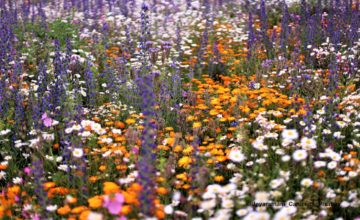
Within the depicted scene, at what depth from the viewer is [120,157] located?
3918mm

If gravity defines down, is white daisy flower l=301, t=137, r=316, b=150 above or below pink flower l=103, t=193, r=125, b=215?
below

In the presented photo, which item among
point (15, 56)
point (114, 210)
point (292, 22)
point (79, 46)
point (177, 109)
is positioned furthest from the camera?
point (292, 22)

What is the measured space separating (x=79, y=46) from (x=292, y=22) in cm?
373

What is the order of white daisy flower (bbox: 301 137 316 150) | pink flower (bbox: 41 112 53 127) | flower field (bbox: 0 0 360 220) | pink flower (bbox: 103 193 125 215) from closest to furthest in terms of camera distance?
1. pink flower (bbox: 103 193 125 215)
2. flower field (bbox: 0 0 360 220)
3. white daisy flower (bbox: 301 137 316 150)
4. pink flower (bbox: 41 112 53 127)

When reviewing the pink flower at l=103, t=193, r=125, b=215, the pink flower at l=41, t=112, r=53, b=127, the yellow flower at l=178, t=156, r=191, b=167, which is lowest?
the yellow flower at l=178, t=156, r=191, b=167

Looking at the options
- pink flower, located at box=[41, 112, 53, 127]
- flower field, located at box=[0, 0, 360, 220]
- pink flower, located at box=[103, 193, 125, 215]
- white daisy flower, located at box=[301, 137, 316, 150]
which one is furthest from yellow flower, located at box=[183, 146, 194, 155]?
pink flower, located at box=[103, 193, 125, 215]

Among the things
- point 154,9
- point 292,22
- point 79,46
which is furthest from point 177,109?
point 154,9

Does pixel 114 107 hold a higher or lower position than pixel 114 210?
lower

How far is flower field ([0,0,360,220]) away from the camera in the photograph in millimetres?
3070

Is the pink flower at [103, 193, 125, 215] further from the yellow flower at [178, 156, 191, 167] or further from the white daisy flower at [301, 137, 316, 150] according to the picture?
the white daisy flower at [301, 137, 316, 150]

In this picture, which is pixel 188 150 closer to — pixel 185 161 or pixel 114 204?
pixel 185 161

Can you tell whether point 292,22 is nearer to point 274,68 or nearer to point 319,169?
point 274,68

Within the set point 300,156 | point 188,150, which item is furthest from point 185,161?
point 300,156

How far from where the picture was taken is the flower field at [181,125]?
3.07 meters
